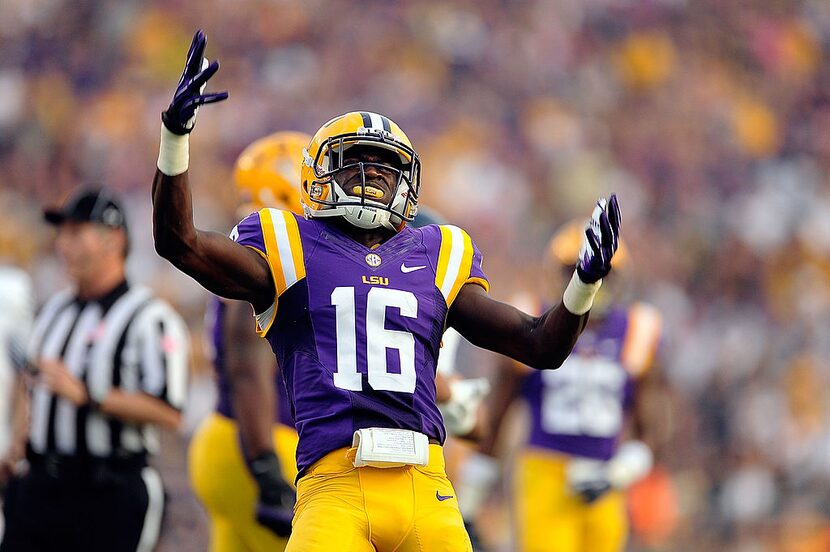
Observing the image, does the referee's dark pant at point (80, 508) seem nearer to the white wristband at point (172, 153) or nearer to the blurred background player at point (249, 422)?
the blurred background player at point (249, 422)

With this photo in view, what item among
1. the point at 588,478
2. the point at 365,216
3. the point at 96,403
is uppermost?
the point at 588,478

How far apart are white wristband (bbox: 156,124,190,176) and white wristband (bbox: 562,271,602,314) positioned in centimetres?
101

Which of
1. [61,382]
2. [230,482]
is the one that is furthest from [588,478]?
[61,382]

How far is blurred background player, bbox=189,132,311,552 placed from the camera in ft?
15.7

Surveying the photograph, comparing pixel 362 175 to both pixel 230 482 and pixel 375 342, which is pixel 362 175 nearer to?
pixel 375 342

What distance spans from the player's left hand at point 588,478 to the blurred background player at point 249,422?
1859 millimetres

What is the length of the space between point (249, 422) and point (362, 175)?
1.57m

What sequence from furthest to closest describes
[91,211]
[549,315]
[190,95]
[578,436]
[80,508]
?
1. [578,436]
2. [91,211]
3. [80,508]
4. [549,315]
5. [190,95]

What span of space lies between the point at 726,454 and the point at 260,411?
7.45 metres

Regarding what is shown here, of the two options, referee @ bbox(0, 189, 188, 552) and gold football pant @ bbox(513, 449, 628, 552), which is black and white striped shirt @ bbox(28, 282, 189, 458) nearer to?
referee @ bbox(0, 189, 188, 552)

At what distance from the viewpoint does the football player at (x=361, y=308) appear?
3.22 metres

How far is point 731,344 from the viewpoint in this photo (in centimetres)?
1220

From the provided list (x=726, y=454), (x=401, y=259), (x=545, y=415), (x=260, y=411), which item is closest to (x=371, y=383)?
(x=401, y=259)

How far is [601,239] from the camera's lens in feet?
11.0
